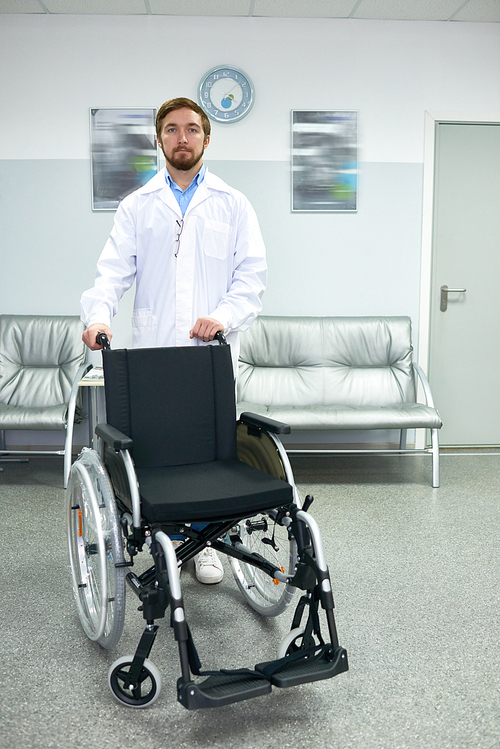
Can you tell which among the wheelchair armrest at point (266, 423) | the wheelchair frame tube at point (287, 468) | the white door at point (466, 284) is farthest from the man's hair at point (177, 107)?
the white door at point (466, 284)

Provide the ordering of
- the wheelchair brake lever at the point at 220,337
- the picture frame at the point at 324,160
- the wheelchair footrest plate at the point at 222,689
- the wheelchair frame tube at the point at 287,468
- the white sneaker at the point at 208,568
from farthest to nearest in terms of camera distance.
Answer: the picture frame at the point at 324,160
the white sneaker at the point at 208,568
the wheelchair brake lever at the point at 220,337
the wheelchair frame tube at the point at 287,468
the wheelchair footrest plate at the point at 222,689

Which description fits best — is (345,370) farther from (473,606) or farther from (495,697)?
(495,697)

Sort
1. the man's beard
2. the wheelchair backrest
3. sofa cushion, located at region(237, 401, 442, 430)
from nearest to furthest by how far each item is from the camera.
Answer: the wheelchair backrest
the man's beard
sofa cushion, located at region(237, 401, 442, 430)

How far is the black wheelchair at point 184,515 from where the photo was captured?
1.38 metres

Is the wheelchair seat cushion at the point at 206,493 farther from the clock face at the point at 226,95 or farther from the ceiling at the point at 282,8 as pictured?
the ceiling at the point at 282,8

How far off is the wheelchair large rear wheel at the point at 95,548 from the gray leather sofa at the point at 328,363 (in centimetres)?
188

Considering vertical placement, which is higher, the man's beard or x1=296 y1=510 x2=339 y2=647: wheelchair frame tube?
the man's beard

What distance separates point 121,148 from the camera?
12.5 feet

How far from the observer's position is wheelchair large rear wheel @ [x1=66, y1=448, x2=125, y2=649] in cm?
152

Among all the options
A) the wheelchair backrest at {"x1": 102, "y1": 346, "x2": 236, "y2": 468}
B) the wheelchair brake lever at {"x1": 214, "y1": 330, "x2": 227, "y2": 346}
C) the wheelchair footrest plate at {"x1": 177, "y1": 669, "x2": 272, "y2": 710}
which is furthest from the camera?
the wheelchair brake lever at {"x1": 214, "y1": 330, "x2": 227, "y2": 346}

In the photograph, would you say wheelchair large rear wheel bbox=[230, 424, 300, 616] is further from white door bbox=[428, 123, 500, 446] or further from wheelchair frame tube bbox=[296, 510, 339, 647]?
white door bbox=[428, 123, 500, 446]

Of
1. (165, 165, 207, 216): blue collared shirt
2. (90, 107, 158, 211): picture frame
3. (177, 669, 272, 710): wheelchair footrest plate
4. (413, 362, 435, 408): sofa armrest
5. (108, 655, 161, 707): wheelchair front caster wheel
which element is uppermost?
(90, 107, 158, 211): picture frame

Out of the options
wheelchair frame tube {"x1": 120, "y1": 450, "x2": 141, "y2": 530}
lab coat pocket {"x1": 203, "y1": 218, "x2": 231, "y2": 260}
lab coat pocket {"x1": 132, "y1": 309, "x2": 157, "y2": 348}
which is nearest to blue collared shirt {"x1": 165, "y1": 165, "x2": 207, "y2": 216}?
lab coat pocket {"x1": 203, "y1": 218, "x2": 231, "y2": 260}

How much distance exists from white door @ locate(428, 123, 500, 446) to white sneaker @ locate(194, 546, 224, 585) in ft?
7.71
